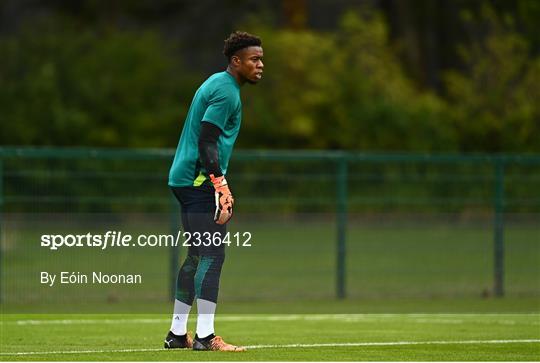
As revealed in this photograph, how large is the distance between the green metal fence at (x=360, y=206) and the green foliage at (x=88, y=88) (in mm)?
13203

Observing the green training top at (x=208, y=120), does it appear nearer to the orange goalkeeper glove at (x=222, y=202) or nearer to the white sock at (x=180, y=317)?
the orange goalkeeper glove at (x=222, y=202)

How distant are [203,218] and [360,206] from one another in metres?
10.5

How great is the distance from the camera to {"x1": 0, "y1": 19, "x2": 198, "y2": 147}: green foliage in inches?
1319

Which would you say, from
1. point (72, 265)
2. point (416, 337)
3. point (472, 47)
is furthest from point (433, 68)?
point (416, 337)

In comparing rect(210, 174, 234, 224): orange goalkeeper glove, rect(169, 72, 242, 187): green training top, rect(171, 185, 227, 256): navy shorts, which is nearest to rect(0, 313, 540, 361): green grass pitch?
rect(171, 185, 227, 256): navy shorts

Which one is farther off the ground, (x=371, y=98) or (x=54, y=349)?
(x=371, y=98)

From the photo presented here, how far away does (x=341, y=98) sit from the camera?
122 feet

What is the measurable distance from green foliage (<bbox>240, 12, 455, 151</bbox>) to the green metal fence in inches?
447

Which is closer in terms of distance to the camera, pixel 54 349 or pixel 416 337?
pixel 54 349

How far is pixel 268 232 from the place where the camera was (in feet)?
67.9

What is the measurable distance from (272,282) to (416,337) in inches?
326

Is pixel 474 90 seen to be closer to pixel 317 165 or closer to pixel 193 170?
pixel 317 165

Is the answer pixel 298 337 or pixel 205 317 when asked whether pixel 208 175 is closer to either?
pixel 205 317

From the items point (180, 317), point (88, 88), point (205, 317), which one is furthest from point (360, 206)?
Result: point (88, 88)
